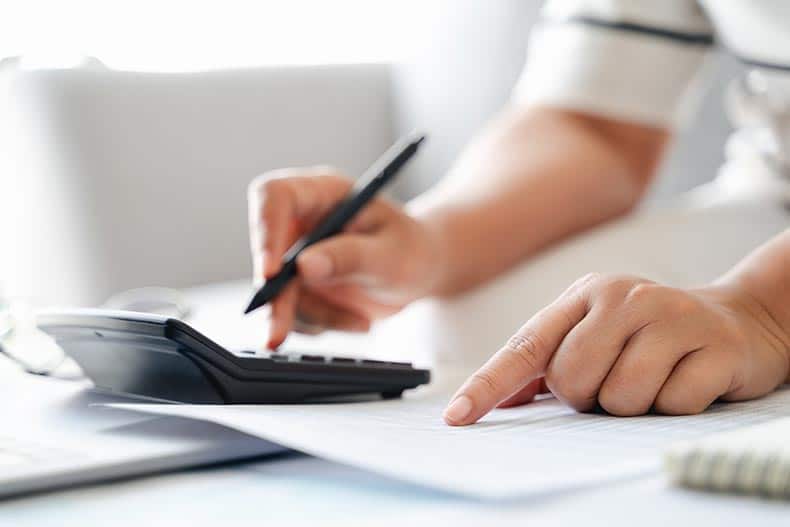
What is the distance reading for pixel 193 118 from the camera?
154 cm

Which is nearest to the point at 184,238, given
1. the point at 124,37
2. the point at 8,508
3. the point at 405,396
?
the point at 124,37

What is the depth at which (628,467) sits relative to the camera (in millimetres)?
341

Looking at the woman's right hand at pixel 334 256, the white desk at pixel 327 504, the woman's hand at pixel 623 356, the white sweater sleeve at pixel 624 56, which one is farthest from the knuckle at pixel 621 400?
the white sweater sleeve at pixel 624 56

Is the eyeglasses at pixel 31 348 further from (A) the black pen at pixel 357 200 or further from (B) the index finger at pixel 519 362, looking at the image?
(B) the index finger at pixel 519 362

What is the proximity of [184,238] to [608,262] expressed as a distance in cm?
82

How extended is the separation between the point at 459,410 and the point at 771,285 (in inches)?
7.2

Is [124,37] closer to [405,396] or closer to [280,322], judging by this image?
[280,322]

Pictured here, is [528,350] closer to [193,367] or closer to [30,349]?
[193,367]

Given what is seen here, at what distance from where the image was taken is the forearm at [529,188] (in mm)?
899

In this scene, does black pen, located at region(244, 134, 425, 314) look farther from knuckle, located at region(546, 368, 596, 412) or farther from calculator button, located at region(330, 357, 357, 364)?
knuckle, located at region(546, 368, 596, 412)

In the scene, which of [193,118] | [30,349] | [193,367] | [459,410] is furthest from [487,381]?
[193,118]

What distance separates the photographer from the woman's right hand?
75 centimetres

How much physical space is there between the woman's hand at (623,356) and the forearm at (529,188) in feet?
1.32

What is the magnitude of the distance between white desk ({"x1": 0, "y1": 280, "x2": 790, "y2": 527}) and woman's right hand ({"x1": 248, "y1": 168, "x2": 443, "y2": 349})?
0.30 m
